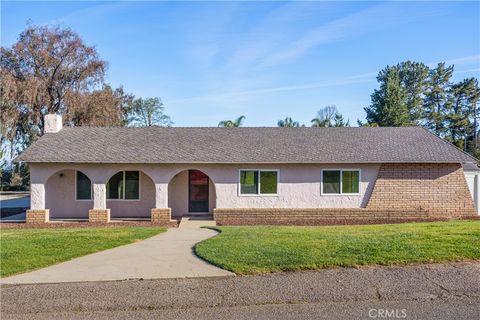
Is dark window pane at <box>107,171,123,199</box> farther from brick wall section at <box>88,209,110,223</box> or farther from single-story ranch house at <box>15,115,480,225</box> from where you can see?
brick wall section at <box>88,209,110,223</box>

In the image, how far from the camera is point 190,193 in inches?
767

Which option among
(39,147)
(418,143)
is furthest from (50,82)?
(418,143)

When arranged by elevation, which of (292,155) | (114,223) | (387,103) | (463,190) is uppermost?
(387,103)

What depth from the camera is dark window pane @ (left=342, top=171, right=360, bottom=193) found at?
18281 millimetres

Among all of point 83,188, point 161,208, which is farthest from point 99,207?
point 161,208

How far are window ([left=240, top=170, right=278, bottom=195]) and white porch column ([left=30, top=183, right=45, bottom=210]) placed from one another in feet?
27.8

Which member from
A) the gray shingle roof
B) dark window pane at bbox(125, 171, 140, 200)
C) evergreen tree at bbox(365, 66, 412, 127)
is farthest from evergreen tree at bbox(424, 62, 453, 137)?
dark window pane at bbox(125, 171, 140, 200)

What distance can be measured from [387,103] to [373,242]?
131 feet

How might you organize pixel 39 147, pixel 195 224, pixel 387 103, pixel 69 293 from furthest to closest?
pixel 387 103 < pixel 39 147 < pixel 195 224 < pixel 69 293

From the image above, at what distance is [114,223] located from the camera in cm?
1712

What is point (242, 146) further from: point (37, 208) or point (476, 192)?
point (476, 192)

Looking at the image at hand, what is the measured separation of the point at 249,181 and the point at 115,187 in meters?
6.21

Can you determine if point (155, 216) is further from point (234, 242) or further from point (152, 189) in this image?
point (234, 242)

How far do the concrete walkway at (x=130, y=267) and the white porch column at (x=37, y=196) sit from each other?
9496 millimetres
